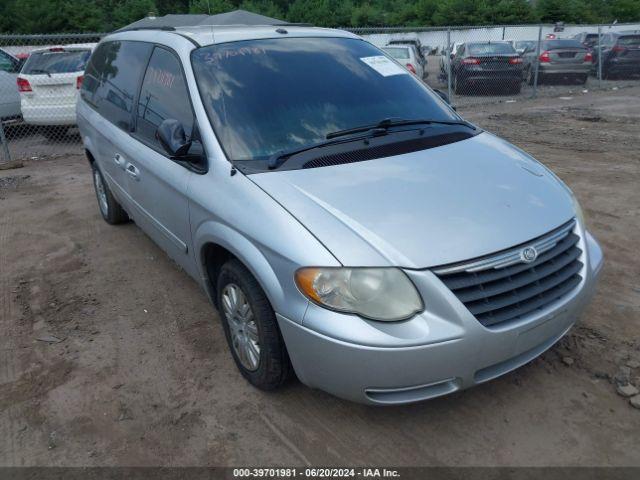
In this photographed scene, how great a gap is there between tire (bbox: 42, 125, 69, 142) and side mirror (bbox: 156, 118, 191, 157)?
26.4ft

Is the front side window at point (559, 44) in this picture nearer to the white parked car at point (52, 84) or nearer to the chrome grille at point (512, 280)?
the white parked car at point (52, 84)

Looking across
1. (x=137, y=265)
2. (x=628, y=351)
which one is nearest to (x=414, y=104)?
(x=628, y=351)

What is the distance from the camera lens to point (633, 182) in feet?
20.7

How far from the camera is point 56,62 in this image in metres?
9.57

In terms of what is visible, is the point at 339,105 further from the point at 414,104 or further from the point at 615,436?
the point at 615,436

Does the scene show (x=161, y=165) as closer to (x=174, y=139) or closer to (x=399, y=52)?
(x=174, y=139)

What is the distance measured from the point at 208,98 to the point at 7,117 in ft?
Result: 29.0

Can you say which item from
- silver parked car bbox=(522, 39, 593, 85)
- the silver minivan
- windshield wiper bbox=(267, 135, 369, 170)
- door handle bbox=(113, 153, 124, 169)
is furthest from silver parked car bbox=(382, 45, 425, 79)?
windshield wiper bbox=(267, 135, 369, 170)

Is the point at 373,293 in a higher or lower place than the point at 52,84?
higher

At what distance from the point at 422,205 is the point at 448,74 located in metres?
11.5

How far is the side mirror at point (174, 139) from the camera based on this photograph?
118 inches

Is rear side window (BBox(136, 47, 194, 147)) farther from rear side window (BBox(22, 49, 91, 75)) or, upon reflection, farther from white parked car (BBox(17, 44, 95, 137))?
rear side window (BBox(22, 49, 91, 75))

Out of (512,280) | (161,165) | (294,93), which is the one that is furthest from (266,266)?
(161,165)

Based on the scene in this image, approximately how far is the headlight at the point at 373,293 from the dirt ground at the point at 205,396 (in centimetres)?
76
